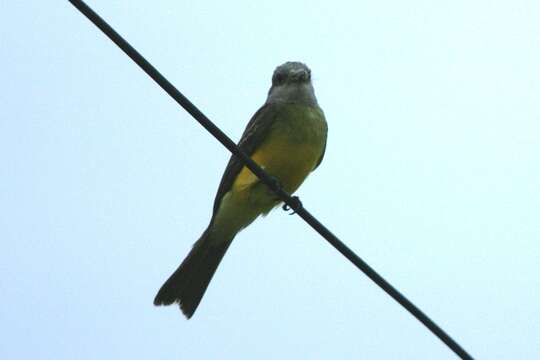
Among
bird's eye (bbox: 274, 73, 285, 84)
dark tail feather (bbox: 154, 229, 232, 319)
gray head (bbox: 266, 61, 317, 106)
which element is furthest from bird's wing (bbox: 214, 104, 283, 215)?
bird's eye (bbox: 274, 73, 285, 84)

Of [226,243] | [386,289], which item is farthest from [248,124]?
[386,289]

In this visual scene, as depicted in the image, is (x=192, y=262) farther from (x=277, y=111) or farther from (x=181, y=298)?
(x=277, y=111)

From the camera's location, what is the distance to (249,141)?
7.64m

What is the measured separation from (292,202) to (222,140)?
2.01m

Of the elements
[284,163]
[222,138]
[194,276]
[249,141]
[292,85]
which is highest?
[292,85]

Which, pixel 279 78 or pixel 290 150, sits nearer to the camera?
pixel 290 150

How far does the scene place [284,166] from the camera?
7.37 metres

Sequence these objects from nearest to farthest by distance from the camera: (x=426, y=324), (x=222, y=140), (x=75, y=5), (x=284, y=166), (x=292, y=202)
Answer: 1. (x=75, y=5)
2. (x=426, y=324)
3. (x=222, y=140)
4. (x=292, y=202)
5. (x=284, y=166)

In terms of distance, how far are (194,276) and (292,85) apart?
6.05 feet

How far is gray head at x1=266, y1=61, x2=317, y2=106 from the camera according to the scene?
8062 millimetres

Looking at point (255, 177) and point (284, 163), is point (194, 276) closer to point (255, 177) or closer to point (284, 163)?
point (255, 177)

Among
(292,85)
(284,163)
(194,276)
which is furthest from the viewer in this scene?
(292,85)

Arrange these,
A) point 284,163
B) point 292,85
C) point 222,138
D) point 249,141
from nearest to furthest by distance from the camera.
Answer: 1. point 222,138
2. point 284,163
3. point 249,141
4. point 292,85

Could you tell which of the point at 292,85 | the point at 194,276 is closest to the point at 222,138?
→ the point at 194,276
